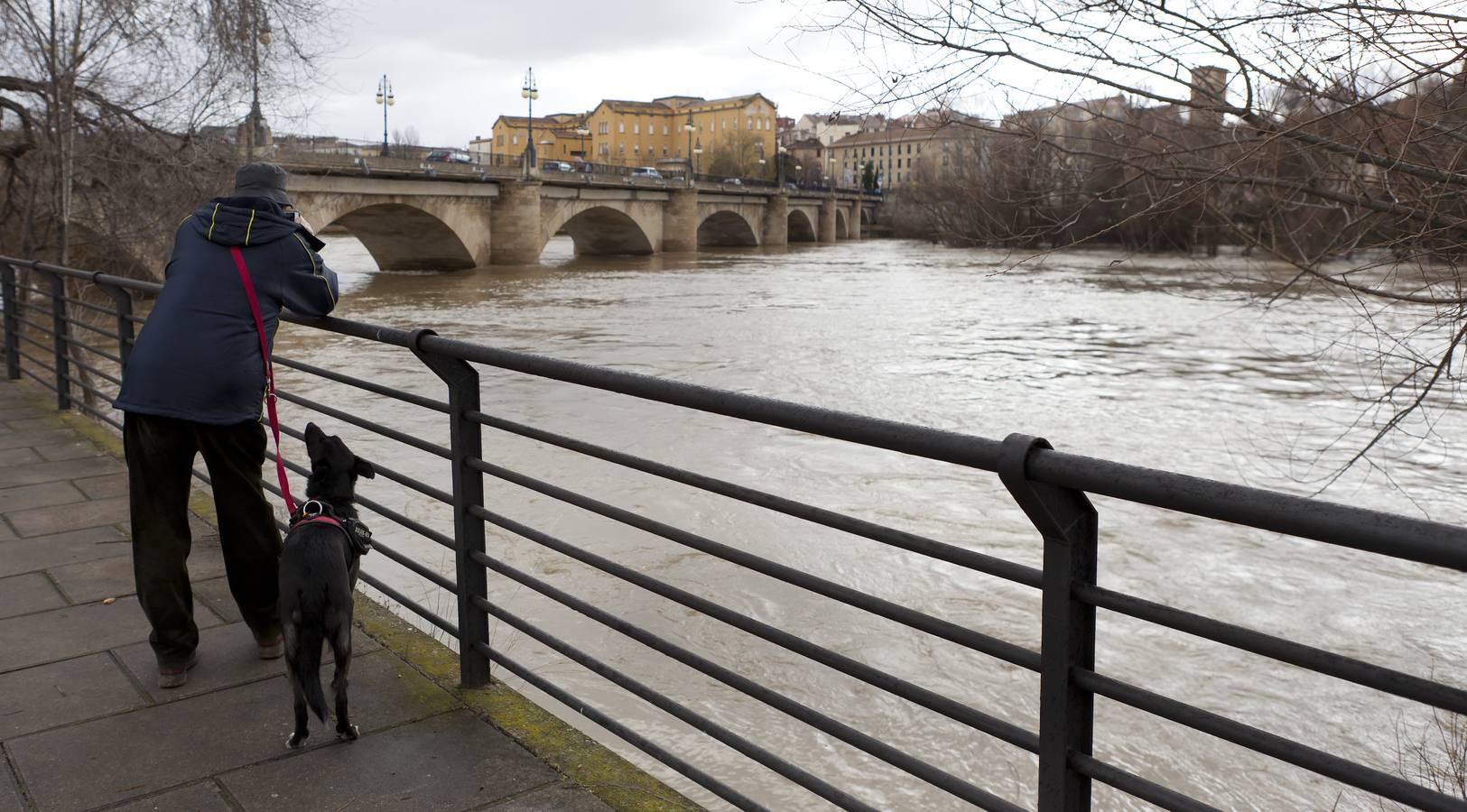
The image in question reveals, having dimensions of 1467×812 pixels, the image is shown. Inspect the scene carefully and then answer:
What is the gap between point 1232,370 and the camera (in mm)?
17734

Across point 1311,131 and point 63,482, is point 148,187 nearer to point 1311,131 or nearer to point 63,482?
point 63,482

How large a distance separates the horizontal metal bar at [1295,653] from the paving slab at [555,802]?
136cm

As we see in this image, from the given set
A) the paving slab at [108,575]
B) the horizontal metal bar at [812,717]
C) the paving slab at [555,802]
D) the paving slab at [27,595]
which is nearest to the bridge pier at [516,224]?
the paving slab at [108,575]

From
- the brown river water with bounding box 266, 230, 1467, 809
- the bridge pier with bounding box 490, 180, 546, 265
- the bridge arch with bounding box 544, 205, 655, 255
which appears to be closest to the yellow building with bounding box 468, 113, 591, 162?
the bridge arch with bounding box 544, 205, 655, 255

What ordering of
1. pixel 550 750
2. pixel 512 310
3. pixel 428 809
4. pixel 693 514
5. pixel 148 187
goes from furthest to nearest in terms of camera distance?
1. pixel 512 310
2. pixel 148 187
3. pixel 693 514
4. pixel 550 750
5. pixel 428 809

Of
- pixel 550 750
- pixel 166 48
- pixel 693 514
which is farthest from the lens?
pixel 166 48

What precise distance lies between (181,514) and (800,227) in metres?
78.2

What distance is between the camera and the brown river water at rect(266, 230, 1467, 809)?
5773 mm

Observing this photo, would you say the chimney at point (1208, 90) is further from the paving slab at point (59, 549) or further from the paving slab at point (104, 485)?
the paving slab at point (104, 485)

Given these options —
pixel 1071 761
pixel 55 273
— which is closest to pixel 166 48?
pixel 55 273

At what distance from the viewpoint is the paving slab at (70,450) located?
20.6 feet

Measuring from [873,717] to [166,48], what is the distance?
9752 millimetres

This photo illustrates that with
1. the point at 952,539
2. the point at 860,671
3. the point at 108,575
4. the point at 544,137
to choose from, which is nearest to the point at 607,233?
the point at 952,539

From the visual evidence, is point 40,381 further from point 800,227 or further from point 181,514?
point 800,227
